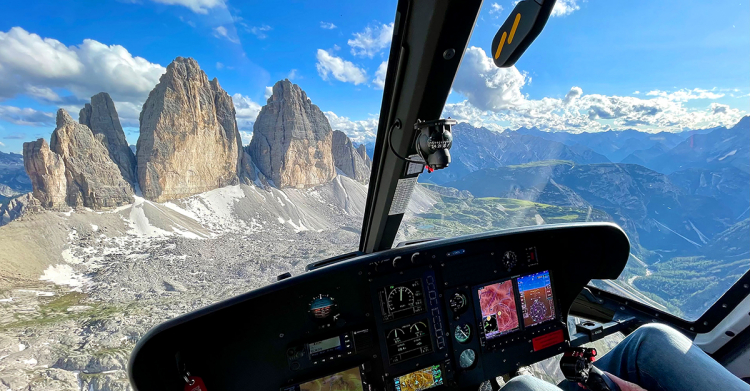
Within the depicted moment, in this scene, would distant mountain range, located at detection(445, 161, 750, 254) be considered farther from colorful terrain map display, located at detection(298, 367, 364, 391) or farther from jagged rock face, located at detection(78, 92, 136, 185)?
jagged rock face, located at detection(78, 92, 136, 185)

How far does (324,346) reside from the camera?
67.6 inches

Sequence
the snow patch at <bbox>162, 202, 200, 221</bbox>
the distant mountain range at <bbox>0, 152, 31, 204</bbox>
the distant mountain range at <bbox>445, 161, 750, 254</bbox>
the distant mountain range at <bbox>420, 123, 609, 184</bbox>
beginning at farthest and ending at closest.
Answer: the snow patch at <bbox>162, 202, 200, 221</bbox> → the distant mountain range at <bbox>0, 152, 31, 204</bbox> → the distant mountain range at <bbox>420, 123, 609, 184</bbox> → the distant mountain range at <bbox>445, 161, 750, 254</bbox>

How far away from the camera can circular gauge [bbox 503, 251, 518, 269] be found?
82.5 inches

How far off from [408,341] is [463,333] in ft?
1.20

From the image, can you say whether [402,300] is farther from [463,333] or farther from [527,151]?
[527,151]

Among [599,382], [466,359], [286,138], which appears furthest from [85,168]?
[599,382]

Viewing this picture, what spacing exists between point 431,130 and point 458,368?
1461 millimetres

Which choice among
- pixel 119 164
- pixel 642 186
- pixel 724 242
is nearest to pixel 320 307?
pixel 724 242

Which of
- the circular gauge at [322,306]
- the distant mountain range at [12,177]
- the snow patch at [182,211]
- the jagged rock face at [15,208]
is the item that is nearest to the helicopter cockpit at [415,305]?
the circular gauge at [322,306]

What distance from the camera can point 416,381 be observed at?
1.87m

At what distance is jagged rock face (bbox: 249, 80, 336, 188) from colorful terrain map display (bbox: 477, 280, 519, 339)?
2936 centimetres

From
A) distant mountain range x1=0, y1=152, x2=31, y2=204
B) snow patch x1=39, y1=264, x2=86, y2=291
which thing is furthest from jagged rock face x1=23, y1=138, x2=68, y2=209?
snow patch x1=39, y1=264, x2=86, y2=291

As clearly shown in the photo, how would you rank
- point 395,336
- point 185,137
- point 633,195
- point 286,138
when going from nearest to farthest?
point 395,336, point 633,195, point 185,137, point 286,138

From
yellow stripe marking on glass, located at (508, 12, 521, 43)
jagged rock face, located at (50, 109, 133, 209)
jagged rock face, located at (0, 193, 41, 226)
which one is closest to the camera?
yellow stripe marking on glass, located at (508, 12, 521, 43)
